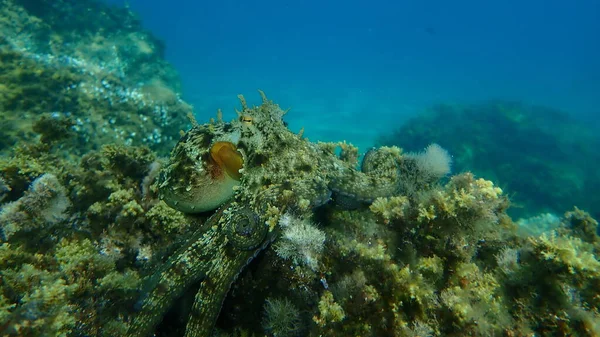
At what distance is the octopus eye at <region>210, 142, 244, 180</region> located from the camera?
12.6 ft

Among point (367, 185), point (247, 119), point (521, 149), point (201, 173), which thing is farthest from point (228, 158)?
point (521, 149)

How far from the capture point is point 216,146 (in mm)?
3859

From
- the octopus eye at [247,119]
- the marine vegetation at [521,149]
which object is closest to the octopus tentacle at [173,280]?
the octopus eye at [247,119]

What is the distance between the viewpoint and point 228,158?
3938 millimetres

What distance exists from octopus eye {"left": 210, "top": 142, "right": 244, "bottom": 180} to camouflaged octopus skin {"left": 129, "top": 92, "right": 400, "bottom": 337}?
72 millimetres

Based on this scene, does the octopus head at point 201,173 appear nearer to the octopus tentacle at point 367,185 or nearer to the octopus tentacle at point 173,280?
the octopus tentacle at point 173,280

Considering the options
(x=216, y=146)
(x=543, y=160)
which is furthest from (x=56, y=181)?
(x=543, y=160)

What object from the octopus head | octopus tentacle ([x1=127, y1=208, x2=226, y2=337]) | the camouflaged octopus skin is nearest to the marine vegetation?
the camouflaged octopus skin

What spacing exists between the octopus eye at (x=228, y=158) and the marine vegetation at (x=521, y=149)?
1548 centimetres

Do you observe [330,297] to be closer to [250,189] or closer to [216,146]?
[250,189]

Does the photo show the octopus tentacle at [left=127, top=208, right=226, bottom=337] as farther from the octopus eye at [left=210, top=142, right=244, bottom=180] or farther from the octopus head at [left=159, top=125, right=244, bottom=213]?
the octopus eye at [left=210, top=142, right=244, bottom=180]

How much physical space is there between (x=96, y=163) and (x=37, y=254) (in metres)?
2.07

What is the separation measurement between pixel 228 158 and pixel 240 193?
693mm

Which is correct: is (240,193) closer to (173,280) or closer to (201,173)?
(201,173)
